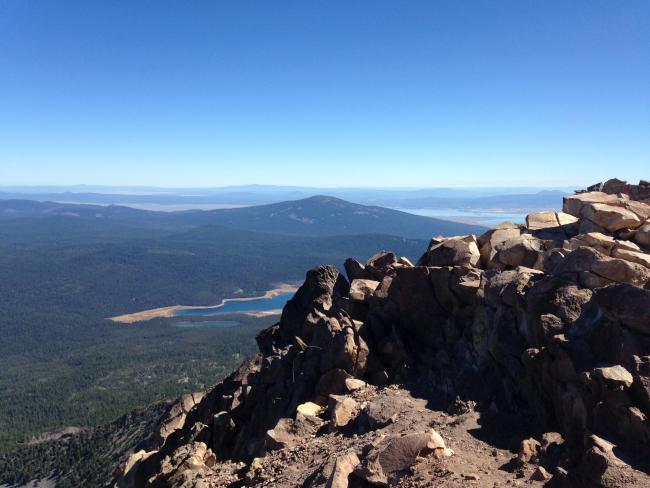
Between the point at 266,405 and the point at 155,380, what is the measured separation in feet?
487

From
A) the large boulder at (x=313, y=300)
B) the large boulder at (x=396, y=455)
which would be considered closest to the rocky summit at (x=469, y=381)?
the large boulder at (x=396, y=455)

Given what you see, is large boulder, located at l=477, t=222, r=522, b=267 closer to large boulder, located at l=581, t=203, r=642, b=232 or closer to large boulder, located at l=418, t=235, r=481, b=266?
large boulder, located at l=418, t=235, r=481, b=266

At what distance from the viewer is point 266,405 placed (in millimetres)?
28500

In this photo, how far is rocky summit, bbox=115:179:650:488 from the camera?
14773mm

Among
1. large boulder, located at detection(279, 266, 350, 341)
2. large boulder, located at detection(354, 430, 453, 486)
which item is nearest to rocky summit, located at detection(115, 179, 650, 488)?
large boulder, located at detection(354, 430, 453, 486)

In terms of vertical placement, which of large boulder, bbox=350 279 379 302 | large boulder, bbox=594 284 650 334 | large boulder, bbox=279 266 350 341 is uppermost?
large boulder, bbox=594 284 650 334

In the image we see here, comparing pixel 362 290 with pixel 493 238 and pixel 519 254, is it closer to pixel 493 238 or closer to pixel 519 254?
pixel 493 238

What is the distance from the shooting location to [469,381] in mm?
21156

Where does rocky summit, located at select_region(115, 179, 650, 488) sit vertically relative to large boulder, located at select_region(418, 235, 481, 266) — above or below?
below

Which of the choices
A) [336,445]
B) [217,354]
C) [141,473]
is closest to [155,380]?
[217,354]

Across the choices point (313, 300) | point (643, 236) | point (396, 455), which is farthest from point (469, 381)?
point (313, 300)

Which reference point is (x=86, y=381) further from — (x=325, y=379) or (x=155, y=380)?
(x=325, y=379)

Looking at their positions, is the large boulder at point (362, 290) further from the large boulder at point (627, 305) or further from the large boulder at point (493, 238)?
the large boulder at point (627, 305)

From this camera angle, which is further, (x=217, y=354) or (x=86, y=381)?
(x=217, y=354)
